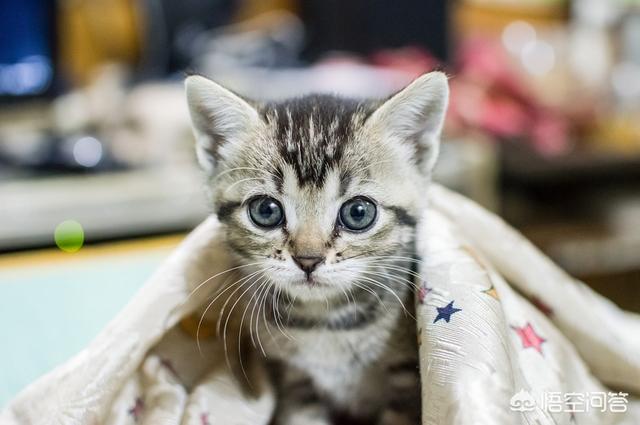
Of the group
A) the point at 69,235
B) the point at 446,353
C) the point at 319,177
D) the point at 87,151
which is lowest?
the point at 69,235

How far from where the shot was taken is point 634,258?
2.17 m

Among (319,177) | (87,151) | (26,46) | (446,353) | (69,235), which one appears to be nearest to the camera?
(446,353)

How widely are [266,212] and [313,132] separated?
117mm

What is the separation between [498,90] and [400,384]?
62.9 inches

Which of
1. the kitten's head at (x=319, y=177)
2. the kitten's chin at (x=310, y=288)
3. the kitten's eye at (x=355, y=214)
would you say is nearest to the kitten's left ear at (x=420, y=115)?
the kitten's head at (x=319, y=177)

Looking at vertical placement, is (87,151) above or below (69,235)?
above

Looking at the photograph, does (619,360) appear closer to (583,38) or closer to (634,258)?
(634,258)

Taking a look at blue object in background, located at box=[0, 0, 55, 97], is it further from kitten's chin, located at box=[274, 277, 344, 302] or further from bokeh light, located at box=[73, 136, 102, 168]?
kitten's chin, located at box=[274, 277, 344, 302]

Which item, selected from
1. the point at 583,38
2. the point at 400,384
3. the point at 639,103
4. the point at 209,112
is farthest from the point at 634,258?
the point at 209,112

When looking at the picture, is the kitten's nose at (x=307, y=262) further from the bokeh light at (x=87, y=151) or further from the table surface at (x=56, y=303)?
the bokeh light at (x=87, y=151)

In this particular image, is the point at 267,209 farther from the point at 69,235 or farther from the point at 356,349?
the point at 69,235

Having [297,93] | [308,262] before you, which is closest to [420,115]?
[308,262]

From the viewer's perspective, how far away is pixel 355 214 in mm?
863

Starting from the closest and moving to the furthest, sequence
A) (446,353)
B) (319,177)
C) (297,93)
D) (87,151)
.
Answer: (446,353), (319,177), (297,93), (87,151)
